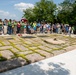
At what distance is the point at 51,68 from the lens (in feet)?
17.6

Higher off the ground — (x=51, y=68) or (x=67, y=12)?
(x=67, y=12)

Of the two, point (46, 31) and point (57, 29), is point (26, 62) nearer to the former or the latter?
point (46, 31)

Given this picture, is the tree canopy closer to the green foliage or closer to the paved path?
the green foliage

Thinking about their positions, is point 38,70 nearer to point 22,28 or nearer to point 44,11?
point 22,28

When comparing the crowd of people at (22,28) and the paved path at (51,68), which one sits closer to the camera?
the paved path at (51,68)

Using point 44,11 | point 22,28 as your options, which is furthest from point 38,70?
point 44,11

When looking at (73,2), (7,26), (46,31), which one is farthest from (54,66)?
(73,2)

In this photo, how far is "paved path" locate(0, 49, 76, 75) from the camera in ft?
16.0

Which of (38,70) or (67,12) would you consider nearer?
(38,70)

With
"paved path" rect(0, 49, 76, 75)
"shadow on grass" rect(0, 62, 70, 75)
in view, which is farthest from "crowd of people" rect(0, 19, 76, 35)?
"shadow on grass" rect(0, 62, 70, 75)

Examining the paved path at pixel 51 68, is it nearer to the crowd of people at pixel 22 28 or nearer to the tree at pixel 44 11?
the crowd of people at pixel 22 28

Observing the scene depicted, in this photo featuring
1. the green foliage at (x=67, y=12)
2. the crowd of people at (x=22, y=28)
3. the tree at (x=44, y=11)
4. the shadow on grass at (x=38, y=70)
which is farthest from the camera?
the tree at (x=44, y=11)

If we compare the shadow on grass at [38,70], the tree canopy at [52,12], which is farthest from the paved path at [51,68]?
the tree canopy at [52,12]

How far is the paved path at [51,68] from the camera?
16.0 ft
